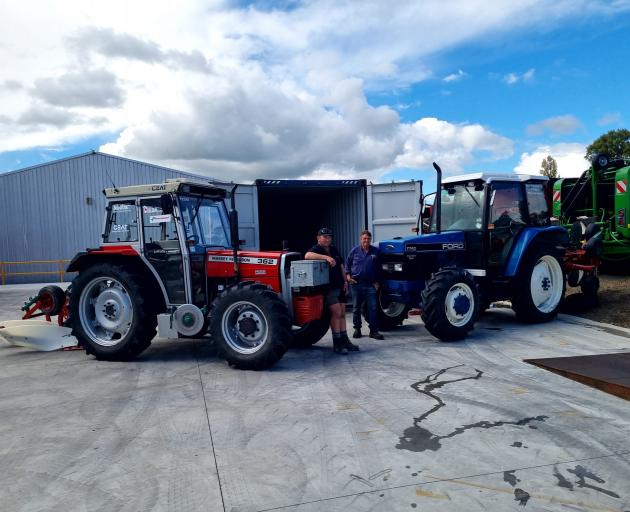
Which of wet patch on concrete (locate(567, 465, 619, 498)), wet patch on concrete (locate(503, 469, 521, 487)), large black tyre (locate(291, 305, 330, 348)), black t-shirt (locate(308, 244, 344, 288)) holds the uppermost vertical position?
black t-shirt (locate(308, 244, 344, 288))

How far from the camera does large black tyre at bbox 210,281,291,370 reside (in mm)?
5922

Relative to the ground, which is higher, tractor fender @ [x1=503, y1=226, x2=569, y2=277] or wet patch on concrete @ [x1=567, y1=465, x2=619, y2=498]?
tractor fender @ [x1=503, y1=226, x2=569, y2=277]

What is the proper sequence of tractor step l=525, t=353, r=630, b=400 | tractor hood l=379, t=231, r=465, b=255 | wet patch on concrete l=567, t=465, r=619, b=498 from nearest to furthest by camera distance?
wet patch on concrete l=567, t=465, r=619, b=498
tractor step l=525, t=353, r=630, b=400
tractor hood l=379, t=231, r=465, b=255

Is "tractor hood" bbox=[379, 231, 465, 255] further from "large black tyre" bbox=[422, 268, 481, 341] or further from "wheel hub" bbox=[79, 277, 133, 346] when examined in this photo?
"wheel hub" bbox=[79, 277, 133, 346]

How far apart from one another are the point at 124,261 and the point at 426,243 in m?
4.29

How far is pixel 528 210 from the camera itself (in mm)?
8688

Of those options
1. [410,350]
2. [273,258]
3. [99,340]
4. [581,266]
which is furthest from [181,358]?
[581,266]

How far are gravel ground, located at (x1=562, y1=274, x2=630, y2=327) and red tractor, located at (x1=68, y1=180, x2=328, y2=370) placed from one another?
4.90 metres

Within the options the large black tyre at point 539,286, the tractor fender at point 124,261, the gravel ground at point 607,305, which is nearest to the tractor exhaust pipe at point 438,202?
the large black tyre at point 539,286

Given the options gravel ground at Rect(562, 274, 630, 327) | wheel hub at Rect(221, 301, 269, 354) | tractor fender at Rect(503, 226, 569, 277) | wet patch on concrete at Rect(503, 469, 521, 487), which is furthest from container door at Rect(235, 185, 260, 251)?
wet patch on concrete at Rect(503, 469, 521, 487)

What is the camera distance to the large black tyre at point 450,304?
23.6ft

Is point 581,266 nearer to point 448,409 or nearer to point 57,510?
point 448,409

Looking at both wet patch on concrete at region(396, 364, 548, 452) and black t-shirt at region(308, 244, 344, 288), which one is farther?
black t-shirt at region(308, 244, 344, 288)

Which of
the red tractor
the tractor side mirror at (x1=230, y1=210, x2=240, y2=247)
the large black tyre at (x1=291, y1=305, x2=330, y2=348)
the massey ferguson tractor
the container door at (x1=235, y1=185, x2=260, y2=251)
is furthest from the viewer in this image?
the container door at (x1=235, y1=185, x2=260, y2=251)
